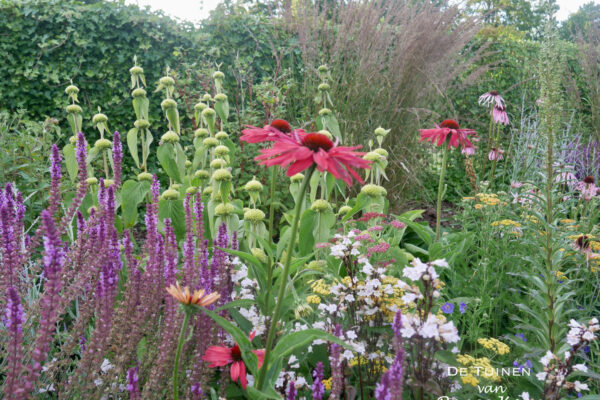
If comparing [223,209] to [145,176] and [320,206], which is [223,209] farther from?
[145,176]

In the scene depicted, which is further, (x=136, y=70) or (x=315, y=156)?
(x=136, y=70)

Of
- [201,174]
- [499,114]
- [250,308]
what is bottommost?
[250,308]

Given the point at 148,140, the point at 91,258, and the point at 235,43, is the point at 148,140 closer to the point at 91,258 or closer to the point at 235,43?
the point at 91,258

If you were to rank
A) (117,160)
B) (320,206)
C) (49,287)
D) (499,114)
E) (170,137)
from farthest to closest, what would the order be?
(499,114) → (170,137) → (320,206) → (117,160) → (49,287)

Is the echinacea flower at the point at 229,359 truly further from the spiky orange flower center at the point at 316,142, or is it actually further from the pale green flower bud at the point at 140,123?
the pale green flower bud at the point at 140,123

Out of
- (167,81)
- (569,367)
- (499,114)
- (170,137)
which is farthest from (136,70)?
(499,114)

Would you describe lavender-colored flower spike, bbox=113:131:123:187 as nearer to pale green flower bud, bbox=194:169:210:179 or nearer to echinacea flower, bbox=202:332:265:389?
echinacea flower, bbox=202:332:265:389

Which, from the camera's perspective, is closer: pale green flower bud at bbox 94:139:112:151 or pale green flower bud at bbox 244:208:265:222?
pale green flower bud at bbox 244:208:265:222

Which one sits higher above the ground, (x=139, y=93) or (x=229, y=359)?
(x=139, y=93)

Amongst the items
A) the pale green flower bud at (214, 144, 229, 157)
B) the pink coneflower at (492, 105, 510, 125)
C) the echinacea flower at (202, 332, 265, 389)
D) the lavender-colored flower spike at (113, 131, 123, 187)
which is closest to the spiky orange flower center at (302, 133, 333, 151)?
the echinacea flower at (202, 332, 265, 389)

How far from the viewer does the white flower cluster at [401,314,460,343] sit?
111 cm

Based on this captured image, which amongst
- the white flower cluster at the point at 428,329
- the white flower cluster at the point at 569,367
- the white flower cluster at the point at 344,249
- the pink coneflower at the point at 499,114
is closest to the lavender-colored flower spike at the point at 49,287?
the white flower cluster at the point at 428,329

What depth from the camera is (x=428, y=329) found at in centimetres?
110

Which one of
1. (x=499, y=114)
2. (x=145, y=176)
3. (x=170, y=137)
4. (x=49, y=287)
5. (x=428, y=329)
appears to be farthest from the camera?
(x=499, y=114)
